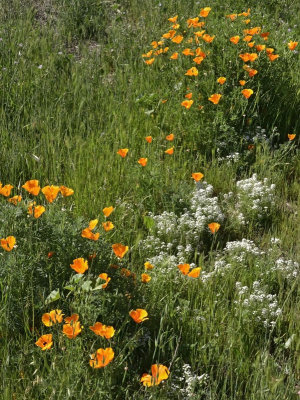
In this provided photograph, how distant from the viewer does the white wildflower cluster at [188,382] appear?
2.25 m

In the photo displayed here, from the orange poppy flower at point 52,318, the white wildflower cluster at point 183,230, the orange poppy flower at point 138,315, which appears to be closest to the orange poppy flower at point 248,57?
the white wildflower cluster at point 183,230

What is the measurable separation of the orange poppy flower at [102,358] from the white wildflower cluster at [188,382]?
1.19ft

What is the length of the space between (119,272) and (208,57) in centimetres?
214

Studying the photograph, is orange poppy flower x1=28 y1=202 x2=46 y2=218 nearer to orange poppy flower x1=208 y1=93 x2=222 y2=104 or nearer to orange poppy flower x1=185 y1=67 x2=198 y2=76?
orange poppy flower x1=208 y1=93 x2=222 y2=104

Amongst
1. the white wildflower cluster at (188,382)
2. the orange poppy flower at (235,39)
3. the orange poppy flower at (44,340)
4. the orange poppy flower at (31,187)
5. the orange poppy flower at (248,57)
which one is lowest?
the white wildflower cluster at (188,382)

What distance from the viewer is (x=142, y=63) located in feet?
15.9

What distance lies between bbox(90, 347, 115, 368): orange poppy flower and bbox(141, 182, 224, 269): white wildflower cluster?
2.92 ft

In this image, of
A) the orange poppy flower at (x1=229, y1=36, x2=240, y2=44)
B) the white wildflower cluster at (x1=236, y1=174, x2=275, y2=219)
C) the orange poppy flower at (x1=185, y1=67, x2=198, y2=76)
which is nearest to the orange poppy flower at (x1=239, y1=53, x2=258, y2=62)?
the orange poppy flower at (x1=229, y1=36, x2=240, y2=44)

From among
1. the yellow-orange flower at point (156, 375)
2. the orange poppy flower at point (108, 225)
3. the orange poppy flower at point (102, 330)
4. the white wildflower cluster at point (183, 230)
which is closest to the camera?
the yellow-orange flower at point (156, 375)

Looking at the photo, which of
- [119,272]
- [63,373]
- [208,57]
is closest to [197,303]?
[119,272]

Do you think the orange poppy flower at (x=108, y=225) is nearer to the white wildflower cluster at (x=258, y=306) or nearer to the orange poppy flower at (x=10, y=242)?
the orange poppy flower at (x=10, y=242)

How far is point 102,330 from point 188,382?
430 millimetres

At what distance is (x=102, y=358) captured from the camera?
6.70ft

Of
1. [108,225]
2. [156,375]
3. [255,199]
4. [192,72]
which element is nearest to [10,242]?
[108,225]
